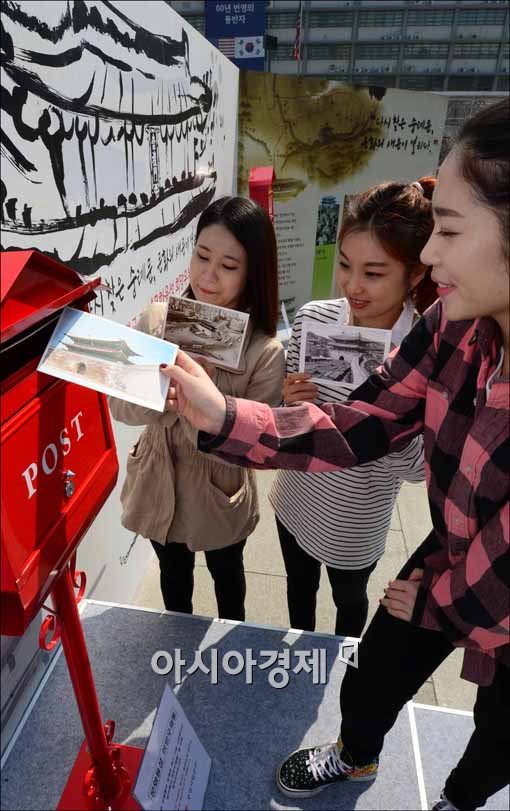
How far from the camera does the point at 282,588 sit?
2365mm

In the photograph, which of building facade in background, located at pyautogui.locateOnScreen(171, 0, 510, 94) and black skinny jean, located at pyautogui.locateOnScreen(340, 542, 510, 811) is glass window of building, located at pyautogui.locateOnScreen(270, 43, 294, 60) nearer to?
building facade in background, located at pyautogui.locateOnScreen(171, 0, 510, 94)

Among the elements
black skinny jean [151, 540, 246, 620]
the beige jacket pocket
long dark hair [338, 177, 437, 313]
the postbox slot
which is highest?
long dark hair [338, 177, 437, 313]

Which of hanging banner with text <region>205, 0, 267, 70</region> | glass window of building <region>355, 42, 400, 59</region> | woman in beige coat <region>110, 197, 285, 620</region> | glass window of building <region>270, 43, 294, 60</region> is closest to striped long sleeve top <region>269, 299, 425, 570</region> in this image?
woman in beige coat <region>110, 197, 285, 620</region>

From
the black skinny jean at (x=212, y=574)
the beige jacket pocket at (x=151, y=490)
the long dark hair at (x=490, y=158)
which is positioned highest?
the long dark hair at (x=490, y=158)

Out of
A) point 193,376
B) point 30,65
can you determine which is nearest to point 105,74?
point 30,65

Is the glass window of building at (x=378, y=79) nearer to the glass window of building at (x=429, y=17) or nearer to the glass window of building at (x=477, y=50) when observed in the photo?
the glass window of building at (x=429, y=17)

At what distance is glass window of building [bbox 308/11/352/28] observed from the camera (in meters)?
23.0

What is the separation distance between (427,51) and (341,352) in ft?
92.8

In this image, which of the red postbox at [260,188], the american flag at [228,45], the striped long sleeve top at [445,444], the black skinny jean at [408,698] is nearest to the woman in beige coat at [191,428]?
the striped long sleeve top at [445,444]

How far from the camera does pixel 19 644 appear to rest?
Answer: 3.78ft

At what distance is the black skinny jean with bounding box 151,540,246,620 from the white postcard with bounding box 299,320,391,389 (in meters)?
0.64

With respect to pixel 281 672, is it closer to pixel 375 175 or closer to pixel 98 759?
pixel 98 759

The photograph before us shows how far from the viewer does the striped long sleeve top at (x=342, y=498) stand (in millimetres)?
1306

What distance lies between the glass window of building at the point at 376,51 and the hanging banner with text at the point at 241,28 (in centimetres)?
2036
